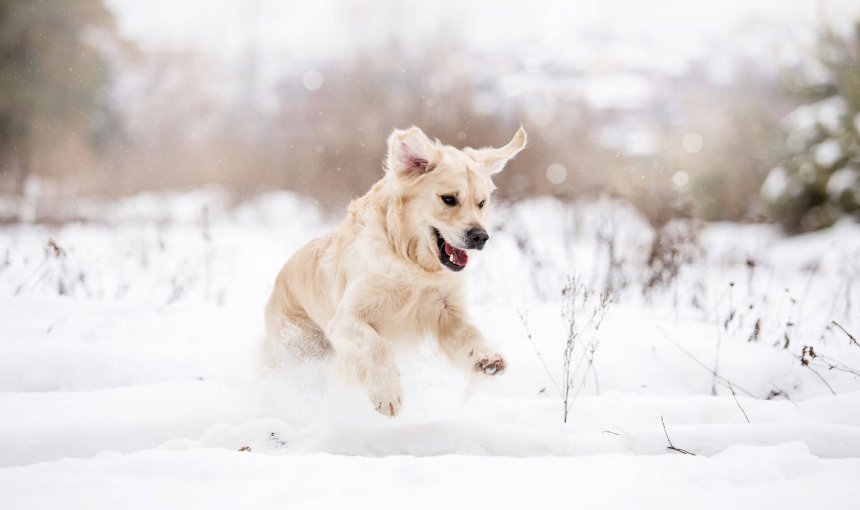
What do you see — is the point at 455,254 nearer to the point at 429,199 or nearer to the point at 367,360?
the point at 429,199

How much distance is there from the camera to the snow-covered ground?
162 centimetres

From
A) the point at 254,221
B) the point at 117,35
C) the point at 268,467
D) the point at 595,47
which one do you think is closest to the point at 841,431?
the point at 268,467

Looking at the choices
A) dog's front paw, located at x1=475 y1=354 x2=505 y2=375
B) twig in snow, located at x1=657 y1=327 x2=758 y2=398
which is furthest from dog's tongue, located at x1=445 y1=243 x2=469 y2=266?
twig in snow, located at x1=657 y1=327 x2=758 y2=398

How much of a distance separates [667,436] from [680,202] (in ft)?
17.2

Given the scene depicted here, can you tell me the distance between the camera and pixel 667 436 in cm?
215

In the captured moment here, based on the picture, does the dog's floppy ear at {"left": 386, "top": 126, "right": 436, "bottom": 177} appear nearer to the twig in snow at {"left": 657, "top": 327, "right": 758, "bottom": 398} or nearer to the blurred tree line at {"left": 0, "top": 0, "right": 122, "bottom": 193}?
the twig in snow at {"left": 657, "top": 327, "right": 758, "bottom": 398}

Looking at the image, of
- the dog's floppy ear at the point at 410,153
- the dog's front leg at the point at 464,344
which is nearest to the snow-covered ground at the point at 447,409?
the dog's front leg at the point at 464,344

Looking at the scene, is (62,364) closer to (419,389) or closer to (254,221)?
(419,389)

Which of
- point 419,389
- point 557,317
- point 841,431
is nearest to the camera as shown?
point 841,431

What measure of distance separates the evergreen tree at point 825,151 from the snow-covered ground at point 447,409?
503cm

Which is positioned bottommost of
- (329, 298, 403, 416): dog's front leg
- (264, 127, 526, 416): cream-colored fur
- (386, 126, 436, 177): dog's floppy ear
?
(329, 298, 403, 416): dog's front leg

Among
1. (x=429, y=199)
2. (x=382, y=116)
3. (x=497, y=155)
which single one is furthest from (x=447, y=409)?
(x=382, y=116)

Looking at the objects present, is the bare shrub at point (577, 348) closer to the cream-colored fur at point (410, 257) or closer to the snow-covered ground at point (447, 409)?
the snow-covered ground at point (447, 409)

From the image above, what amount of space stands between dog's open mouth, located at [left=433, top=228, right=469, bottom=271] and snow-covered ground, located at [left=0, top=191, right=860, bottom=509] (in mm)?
522
